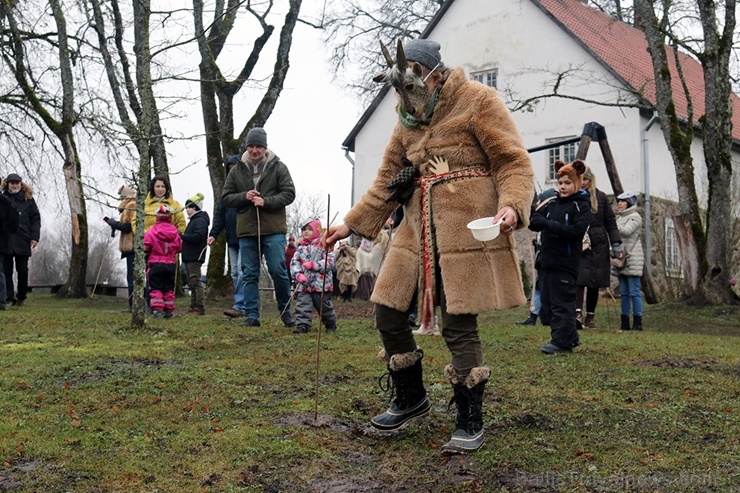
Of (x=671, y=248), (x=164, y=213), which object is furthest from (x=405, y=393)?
(x=671, y=248)

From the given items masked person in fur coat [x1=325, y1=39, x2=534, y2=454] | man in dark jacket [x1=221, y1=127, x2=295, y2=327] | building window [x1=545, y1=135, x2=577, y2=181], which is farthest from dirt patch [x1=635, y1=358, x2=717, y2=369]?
building window [x1=545, y1=135, x2=577, y2=181]

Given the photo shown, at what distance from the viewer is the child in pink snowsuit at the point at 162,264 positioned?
12.1 m

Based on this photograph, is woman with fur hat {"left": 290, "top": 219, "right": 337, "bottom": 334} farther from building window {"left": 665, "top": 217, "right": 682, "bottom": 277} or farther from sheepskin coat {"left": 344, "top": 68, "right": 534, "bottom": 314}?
building window {"left": 665, "top": 217, "right": 682, "bottom": 277}

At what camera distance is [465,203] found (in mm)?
4840

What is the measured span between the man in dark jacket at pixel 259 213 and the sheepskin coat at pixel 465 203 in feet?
18.9

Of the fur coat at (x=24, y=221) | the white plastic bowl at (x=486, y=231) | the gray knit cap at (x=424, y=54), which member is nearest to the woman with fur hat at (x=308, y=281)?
the gray knit cap at (x=424, y=54)

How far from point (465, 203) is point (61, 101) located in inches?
716

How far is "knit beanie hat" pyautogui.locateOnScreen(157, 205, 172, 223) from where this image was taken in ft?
40.0

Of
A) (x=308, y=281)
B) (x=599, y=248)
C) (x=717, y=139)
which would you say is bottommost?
(x=308, y=281)

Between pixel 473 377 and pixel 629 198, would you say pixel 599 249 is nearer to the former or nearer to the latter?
pixel 629 198

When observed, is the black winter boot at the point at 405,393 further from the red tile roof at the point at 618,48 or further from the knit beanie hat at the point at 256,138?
the red tile roof at the point at 618,48

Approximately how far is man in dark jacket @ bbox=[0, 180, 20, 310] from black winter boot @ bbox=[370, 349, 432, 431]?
10.3m

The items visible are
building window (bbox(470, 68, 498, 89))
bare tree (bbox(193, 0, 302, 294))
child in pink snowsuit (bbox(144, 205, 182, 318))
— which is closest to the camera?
child in pink snowsuit (bbox(144, 205, 182, 318))

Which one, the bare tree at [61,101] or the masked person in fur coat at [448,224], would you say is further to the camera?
the bare tree at [61,101]
